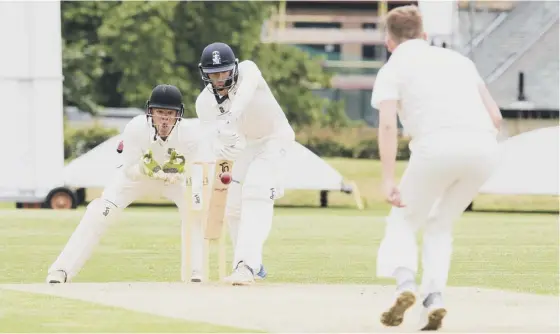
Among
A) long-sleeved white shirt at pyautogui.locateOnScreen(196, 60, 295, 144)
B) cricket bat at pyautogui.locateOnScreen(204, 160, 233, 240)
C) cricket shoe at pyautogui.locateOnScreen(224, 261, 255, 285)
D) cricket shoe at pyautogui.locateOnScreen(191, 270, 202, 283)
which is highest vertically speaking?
long-sleeved white shirt at pyautogui.locateOnScreen(196, 60, 295, 144)

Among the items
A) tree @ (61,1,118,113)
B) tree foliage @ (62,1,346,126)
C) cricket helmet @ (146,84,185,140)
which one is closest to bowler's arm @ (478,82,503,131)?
cricket helmet @ (146,84,185,140)

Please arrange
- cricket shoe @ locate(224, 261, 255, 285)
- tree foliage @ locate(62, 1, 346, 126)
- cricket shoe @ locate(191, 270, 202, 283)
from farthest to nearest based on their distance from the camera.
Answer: tree foliage @ locate(62, 1, 346, 126)
cricket shoe @ locate(191, 270, 202, 283)
cricket shoe @ locate(224, 261, 255, 285)

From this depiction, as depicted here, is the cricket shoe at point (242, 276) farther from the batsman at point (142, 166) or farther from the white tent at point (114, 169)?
the white tent at point (114, 169)

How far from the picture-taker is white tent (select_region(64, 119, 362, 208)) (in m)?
25.3

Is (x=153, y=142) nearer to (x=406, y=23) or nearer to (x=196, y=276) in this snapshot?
(x=196, y=276)

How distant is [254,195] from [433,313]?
332cm

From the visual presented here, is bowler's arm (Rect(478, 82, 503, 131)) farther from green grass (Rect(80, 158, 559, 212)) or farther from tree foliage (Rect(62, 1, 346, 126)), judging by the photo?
tree foliage (Rect(62, 1, 346, 126))

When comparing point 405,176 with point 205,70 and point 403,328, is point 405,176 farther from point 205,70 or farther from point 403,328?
point 205,70

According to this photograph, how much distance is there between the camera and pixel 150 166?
12.3m

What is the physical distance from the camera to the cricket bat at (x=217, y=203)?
1194 centimetres

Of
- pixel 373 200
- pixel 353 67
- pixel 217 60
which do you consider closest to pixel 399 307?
pixel 217 60

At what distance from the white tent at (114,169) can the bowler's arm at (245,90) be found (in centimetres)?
1343

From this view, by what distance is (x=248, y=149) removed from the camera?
1235 centimetres

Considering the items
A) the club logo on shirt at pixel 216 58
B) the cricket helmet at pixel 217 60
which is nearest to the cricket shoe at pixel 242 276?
the cricket helmet at pixel 217 60
